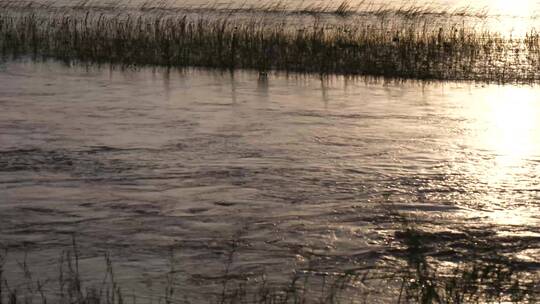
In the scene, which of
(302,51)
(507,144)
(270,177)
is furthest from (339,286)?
(302,51)

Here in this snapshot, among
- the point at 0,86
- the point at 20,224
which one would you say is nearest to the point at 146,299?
the point at 20,224

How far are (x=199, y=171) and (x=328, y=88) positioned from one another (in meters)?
5.90

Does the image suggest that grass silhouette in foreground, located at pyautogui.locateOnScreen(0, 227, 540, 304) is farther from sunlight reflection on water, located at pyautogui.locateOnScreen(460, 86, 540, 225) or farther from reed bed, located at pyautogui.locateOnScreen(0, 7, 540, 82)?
reed bed, located at pyautogui.locateOnScreen(0, 7, 540, 82)

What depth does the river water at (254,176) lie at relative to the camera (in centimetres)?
573

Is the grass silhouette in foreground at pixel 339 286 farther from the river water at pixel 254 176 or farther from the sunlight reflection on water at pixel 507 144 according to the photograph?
the sunlight reflection on water at pixel 507 144

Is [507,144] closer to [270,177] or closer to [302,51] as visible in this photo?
[270,177]

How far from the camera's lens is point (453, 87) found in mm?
13750

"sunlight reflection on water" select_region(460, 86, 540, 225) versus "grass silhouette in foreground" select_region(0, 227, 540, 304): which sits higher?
"grass silhouette in foreground" select_region(0, 227, 540, 304)

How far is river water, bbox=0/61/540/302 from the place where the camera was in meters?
5.73

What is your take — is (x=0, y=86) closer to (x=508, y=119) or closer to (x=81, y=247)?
(x=508, y=119)

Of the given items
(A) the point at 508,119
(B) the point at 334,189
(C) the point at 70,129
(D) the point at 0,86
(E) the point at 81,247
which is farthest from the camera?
(D) the point at 0,86

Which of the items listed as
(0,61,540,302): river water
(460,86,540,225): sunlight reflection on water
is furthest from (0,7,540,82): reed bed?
(0,61,540,302): river water

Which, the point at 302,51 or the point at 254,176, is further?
the point at 302,51

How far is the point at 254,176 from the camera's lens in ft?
Result: 24.9
